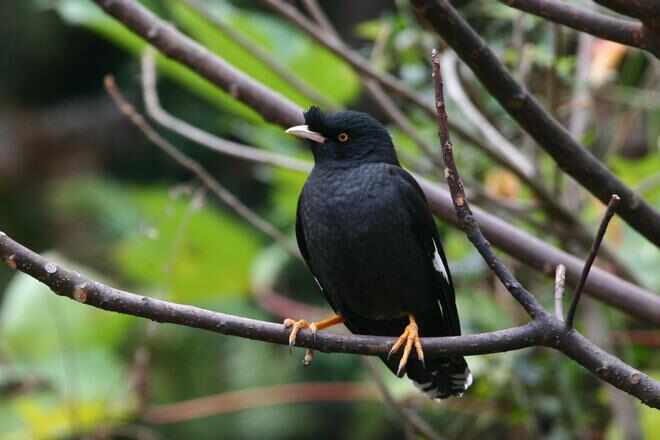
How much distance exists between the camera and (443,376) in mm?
3510

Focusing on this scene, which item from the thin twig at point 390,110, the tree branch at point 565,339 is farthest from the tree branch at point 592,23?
the thin twig at point 390,110

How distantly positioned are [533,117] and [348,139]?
83 centimetres

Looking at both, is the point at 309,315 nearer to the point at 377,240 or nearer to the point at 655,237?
the point at 377,240

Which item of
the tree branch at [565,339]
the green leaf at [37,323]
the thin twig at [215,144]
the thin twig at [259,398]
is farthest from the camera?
the thin twig at [259,398]

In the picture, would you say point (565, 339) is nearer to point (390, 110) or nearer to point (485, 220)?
point (485, 220)

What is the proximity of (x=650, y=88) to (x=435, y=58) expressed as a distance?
10.7 ft

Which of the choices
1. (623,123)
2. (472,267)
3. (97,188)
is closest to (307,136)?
(472,267)

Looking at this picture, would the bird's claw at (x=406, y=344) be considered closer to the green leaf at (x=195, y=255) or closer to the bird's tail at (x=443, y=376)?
the bird's tail at (x=443, y=376)

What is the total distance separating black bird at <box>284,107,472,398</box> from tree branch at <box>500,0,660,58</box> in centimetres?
81

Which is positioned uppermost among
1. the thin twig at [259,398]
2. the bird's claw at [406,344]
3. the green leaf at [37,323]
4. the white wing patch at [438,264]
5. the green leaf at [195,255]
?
the white wing patch at [438,264]

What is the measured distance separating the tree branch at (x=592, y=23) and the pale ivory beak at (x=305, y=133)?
3.25ft

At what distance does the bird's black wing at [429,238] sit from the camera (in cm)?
Answer: 334

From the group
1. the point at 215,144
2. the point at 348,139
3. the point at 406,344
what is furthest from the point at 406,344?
the point at 215,144

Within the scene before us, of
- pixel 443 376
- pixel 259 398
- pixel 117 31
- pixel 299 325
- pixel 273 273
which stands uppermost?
pixel 117 31
